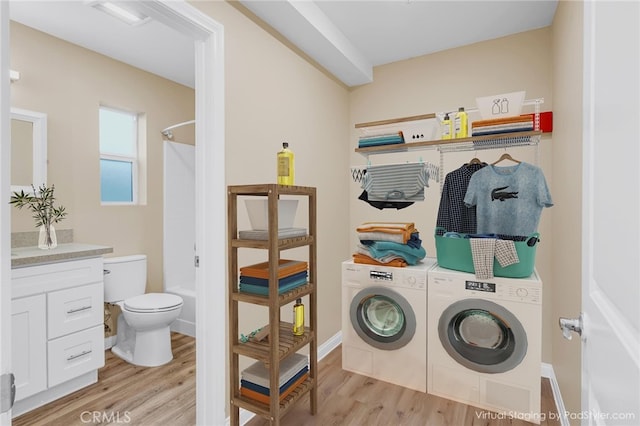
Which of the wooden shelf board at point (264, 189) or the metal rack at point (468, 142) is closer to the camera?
the wooden shelf board at point (264, 189)

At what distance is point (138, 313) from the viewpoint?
7.95ft

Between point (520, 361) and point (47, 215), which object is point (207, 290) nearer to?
point (47, 215)

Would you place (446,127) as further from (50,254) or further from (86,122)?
(86,122)

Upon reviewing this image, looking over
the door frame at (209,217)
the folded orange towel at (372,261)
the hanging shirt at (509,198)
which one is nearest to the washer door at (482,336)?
the folded orange towel at (372,261)

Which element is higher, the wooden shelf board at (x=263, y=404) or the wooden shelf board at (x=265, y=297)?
the wooden shelf board at (x=265, y=297)

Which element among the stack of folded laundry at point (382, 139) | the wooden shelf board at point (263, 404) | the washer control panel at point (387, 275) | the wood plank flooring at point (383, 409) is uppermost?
the stack of folded laundry at point (382, 139)

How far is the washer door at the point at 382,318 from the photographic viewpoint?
2.14 metres

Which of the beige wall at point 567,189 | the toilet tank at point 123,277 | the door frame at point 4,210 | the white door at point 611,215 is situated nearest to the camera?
the white door at point 611,215

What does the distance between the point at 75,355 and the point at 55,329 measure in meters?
0.24

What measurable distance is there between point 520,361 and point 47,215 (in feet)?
10.7

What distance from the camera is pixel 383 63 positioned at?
2.95m

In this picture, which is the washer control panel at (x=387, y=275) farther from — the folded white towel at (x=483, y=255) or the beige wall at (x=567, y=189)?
the beige wall at (x=567, y=189)

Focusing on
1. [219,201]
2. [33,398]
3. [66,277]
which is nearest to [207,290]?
[219,201]

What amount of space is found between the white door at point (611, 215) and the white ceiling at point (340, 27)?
1708mm
